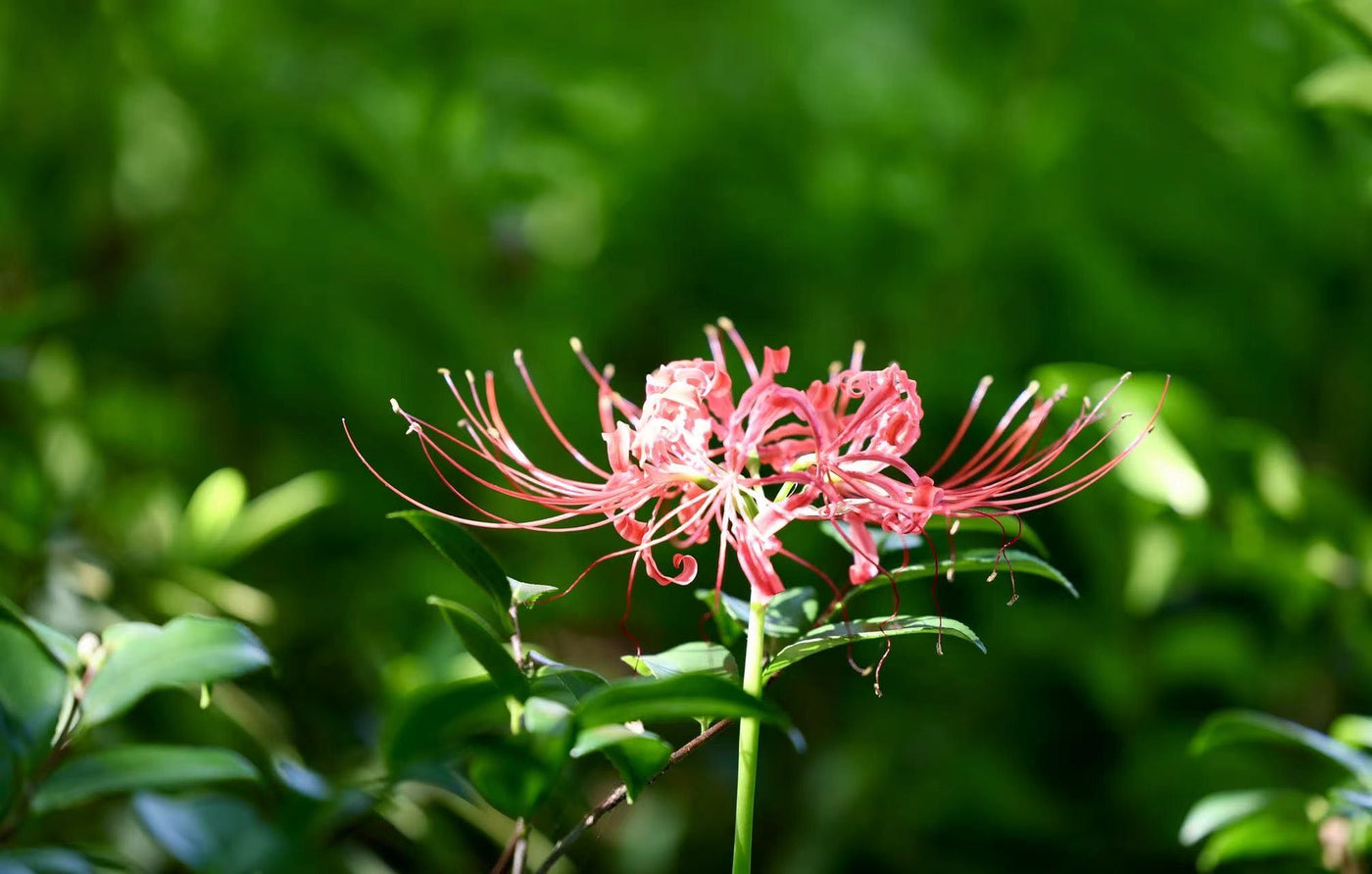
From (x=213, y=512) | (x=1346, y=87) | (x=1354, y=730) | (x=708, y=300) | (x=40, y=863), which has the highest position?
(x=708, y=300)

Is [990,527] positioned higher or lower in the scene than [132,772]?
higher

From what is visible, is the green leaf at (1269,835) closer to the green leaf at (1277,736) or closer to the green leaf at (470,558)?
the green leaf at (1277,736)

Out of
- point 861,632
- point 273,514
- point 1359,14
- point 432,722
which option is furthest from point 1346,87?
point 273,514

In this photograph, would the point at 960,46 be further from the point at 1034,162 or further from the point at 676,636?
the point at 676,636

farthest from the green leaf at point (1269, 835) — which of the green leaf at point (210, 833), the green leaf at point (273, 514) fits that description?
the green leaf at point (273, 514)

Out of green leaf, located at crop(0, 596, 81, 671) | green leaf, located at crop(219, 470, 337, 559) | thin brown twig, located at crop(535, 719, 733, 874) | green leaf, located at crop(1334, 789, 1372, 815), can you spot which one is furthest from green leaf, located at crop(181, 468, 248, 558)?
green leaf, located at crop(1334, 789, 1372, 815)

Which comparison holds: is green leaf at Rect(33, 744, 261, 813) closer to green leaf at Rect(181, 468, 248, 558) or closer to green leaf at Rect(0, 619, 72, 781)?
green leaf at Rect(0, 619, 72, 781)

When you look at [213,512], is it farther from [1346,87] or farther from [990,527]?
[1346,87]
